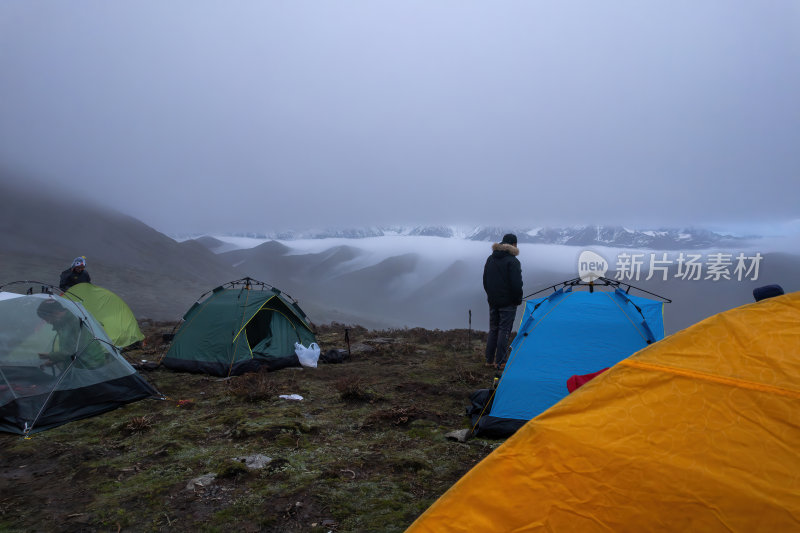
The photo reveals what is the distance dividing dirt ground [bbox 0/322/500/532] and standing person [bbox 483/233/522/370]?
4.79 feet

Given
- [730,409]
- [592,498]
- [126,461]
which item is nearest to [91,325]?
[126,461]

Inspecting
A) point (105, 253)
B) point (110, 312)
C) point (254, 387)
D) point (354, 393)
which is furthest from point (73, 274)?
point (105, 253)

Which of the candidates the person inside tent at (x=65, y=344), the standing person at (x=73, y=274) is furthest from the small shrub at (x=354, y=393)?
the standing person at (x=73, y=274)

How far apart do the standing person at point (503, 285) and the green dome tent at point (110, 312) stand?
10776 millimetres

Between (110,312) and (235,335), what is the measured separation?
19.7 ft

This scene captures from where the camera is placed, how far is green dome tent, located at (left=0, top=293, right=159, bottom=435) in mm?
6453

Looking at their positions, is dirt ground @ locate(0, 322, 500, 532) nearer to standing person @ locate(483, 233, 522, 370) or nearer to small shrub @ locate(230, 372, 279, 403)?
small shrub @ locate(230, 372, 279, 403)

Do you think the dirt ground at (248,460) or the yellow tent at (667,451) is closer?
the yellow tent at (667,451)

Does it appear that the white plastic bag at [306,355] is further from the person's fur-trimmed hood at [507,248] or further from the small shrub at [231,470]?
the small shrub at [231,470]

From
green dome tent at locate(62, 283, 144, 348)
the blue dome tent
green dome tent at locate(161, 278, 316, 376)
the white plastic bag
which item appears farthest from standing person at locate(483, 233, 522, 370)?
green dome tent at locate(62, 283, 144, 348)

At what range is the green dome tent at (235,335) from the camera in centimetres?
999

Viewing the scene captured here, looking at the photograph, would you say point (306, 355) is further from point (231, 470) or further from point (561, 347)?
point (561, 347)

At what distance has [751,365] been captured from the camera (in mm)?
2609

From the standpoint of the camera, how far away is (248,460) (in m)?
5.21
